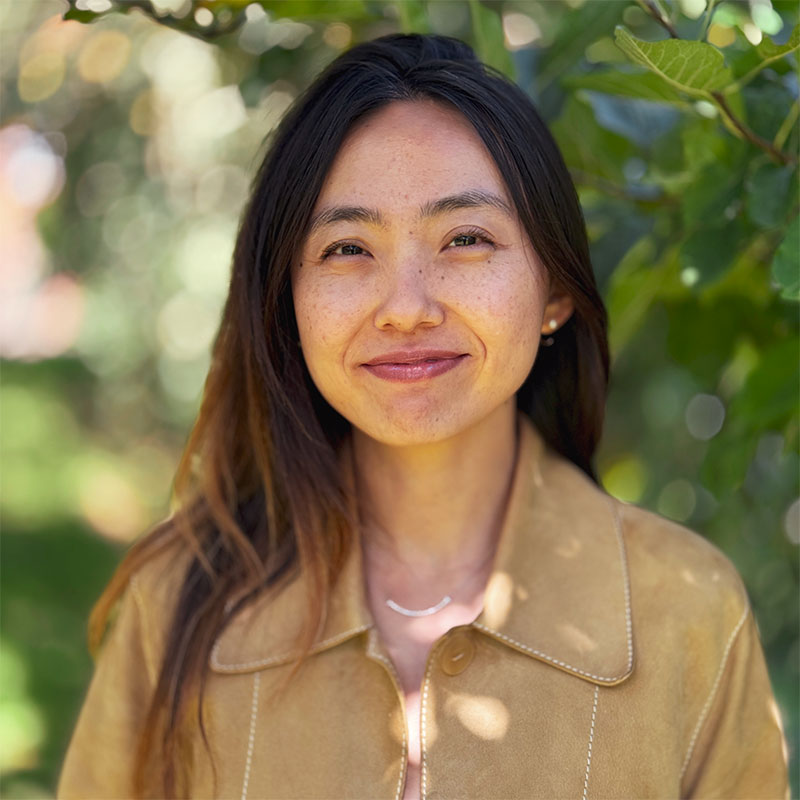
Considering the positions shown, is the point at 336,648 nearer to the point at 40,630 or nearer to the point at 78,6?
the point at 78,6

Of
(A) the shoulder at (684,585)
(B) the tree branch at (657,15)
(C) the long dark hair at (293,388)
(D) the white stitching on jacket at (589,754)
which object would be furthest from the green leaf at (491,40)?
(D) the white stitching on jacket at (589,754)

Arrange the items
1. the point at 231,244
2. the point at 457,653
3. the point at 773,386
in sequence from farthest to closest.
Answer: the point at 231,244, the point at 773,386, the point at 457,653

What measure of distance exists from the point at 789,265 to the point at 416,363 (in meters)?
0.58

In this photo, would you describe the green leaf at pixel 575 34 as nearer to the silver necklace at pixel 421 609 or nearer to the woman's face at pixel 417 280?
the woman's face at pixel 417 280

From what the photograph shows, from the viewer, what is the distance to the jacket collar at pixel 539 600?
1.76 metres

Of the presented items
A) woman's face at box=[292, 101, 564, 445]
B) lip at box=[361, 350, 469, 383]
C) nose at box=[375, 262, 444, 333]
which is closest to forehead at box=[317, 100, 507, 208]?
woman's face at box=[292, 101, 564, 445]

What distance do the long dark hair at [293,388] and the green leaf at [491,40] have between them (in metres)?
0.11

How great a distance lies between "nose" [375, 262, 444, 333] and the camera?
5.33 ft

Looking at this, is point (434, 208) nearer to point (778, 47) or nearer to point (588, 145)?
point (778, 47)

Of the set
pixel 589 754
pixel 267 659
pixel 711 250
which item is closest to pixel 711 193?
pixel 711 250

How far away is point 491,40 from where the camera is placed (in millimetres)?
2016

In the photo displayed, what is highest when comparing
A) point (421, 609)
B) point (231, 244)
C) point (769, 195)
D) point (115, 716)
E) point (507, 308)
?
point (769, 195)

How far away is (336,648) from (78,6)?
115 cm

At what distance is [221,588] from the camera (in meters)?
1.92
